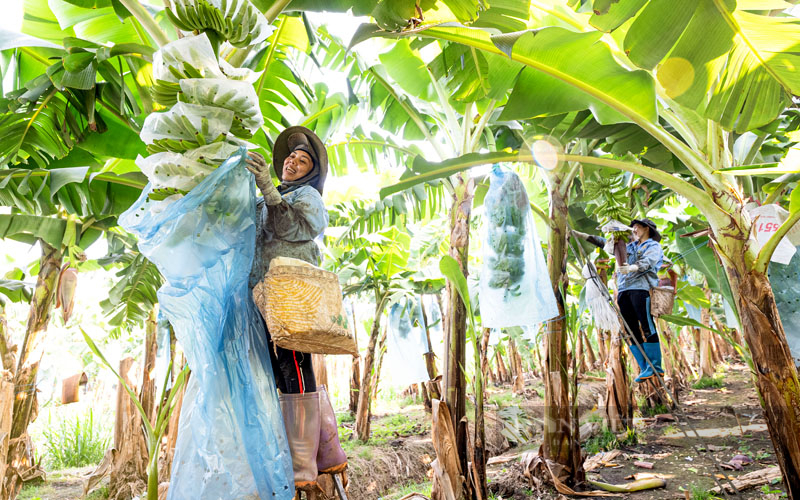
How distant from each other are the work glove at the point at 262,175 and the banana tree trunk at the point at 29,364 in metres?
3.28

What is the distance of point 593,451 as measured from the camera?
4.73 meters

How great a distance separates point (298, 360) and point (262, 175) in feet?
2.56

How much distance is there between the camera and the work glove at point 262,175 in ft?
5.06

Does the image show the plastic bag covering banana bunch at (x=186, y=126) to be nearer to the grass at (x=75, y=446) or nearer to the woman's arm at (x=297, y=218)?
the woman's arm at (x=297, y=218)

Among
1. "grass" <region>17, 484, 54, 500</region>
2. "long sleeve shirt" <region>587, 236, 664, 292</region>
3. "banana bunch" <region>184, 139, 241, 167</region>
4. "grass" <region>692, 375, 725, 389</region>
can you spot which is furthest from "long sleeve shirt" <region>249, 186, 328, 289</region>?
"grass" <region>692, 375, 725, 389</region>

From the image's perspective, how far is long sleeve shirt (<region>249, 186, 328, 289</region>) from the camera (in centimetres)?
175

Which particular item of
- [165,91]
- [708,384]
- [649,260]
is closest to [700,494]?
[649,260]

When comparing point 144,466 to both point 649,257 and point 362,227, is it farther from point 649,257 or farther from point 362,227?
point 649,257

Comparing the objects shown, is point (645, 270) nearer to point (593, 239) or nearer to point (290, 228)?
point (593, 239)

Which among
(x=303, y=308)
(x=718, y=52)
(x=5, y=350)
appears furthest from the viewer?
(x=5, y=350)

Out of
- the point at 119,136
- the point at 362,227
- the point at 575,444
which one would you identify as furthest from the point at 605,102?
the point at 362,227

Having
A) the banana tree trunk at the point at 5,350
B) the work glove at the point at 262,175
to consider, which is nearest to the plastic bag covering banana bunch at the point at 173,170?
the work glove at the point at 262,175

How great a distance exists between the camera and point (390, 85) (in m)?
3.69

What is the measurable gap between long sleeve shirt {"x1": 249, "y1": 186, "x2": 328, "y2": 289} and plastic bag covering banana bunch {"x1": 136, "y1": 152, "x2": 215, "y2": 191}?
342mm
